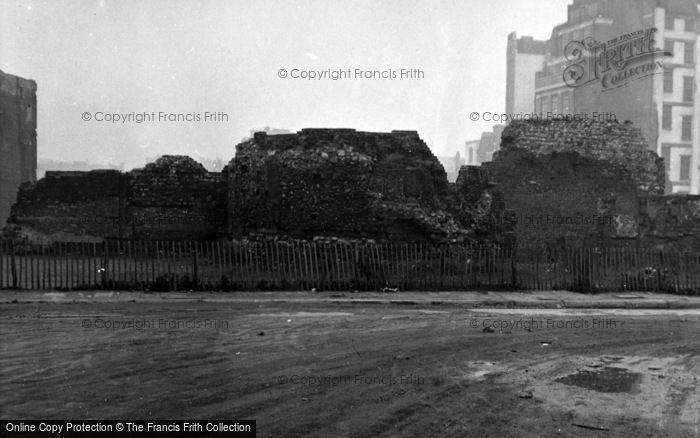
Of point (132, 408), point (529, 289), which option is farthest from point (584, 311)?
point (132, 408)

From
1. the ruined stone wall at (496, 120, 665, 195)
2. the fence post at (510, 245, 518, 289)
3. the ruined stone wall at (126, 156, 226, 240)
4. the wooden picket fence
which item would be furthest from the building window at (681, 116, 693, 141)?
the ruined stone wall at (126, 156, 226, 240)

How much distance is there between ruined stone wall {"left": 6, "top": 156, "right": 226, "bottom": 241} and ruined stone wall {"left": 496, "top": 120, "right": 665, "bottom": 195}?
1028cm

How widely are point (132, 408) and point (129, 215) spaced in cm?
1576

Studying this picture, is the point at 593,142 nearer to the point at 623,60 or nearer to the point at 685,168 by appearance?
the point at 623,60

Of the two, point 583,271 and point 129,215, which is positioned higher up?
point 129,215

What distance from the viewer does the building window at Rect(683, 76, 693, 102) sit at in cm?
5934

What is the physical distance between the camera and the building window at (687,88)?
2336 inches

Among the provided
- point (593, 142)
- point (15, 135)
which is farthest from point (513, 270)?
point (15, 135)

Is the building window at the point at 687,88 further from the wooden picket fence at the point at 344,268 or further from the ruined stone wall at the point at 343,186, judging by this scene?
the ruined stone wall at the point at 343,186

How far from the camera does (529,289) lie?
15570 millimetres

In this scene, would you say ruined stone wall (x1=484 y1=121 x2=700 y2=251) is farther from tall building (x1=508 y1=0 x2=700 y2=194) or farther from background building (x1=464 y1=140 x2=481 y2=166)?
background building (x1=464 y1=140 x2=481 y2=166)

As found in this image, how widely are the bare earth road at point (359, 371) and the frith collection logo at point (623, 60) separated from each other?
156 feet

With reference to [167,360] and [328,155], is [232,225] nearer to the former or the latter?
[328,155]

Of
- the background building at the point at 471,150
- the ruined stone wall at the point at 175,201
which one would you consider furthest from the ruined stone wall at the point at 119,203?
the background building at the point at 471,150
